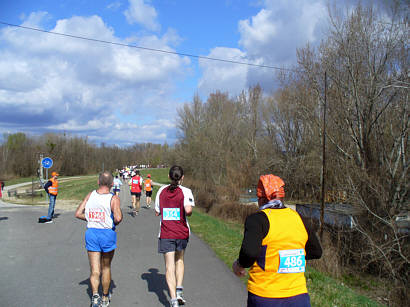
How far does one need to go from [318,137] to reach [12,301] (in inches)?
580

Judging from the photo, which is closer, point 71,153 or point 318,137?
point 318,137

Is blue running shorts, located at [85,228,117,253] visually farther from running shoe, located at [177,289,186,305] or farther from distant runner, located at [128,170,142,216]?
distant runner, located at [128,170,142,216]

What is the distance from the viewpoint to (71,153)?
3337 inches

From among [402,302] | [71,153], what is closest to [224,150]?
[402,302]

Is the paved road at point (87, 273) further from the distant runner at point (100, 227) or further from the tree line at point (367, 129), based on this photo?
the tree line at point (367, 129)

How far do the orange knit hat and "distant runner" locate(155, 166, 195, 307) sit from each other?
82.9 inches

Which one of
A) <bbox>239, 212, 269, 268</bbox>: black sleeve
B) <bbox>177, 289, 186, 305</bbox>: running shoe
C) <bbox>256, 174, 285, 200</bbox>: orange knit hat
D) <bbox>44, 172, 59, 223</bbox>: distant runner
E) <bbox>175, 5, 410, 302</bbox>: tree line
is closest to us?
<bbox>239, 212, 269, 268</bbox>: black sleeve

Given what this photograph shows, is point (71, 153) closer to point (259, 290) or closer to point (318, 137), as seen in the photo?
point (318, 137)

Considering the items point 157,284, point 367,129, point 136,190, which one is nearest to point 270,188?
point 157,284

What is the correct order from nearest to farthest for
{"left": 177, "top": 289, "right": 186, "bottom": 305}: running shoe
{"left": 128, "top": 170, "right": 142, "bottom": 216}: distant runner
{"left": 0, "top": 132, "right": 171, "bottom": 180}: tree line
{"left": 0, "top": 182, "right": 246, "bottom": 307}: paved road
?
1. {"left": 177, "top": 289, "right": 186, "bottom": 305}: running shoe
2. {"left": 0, "top": 182, "right": 246, "bottom": 307}: paved road
3. {"left": 128, "top": 170, "right": 142, "bottom": 216}: distant runner
4. {"left": 0, "top": 132, "right": 171, "bottom": 180}: tree line

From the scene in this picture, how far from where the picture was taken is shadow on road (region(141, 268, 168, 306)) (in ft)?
17.2

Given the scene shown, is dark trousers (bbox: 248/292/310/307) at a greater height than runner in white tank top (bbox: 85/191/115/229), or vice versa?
runner in white tank top (bbox: 85/191/115/229)

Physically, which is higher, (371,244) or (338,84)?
(338,84)

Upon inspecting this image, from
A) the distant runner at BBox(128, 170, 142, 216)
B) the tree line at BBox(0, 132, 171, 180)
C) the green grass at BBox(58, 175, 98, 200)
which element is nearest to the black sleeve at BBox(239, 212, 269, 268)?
the distant runner at BBox(128, 170, 142, 216)
